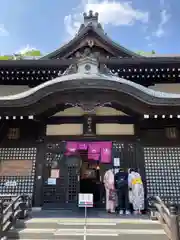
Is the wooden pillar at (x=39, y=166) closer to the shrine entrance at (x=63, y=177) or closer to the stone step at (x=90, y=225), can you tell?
the shrine entrance at (x=63, y=177)

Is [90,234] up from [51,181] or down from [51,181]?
down

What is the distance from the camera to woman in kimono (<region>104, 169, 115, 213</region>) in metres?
8.14

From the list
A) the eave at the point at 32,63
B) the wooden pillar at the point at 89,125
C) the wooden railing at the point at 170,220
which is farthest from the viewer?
the eave at the point at 32,63

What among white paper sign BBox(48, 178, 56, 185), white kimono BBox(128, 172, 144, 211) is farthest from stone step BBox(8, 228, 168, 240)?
white paper sign BBox(48, 178, 56, 185)

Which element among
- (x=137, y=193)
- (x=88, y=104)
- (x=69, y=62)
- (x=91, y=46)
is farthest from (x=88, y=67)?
(x=137, y=193)

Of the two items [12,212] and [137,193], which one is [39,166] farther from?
[137,193]

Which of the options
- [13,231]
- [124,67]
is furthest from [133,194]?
[124,67]

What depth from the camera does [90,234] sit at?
17.8 ft

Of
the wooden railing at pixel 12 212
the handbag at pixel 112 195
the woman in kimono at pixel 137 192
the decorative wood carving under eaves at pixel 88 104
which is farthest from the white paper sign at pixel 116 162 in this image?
the wooden railing at pixel 12 212

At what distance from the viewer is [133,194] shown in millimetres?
8016

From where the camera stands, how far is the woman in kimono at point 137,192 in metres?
7.93

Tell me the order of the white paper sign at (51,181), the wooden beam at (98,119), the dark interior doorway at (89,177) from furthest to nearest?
the dark interior doorway at (89,177) < the wooden beam at (98,119) < the white paper sign at (51,181)

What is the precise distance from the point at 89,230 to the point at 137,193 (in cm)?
268

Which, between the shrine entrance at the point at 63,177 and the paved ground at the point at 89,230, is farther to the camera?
the shrine entrance at the point at 63,177
